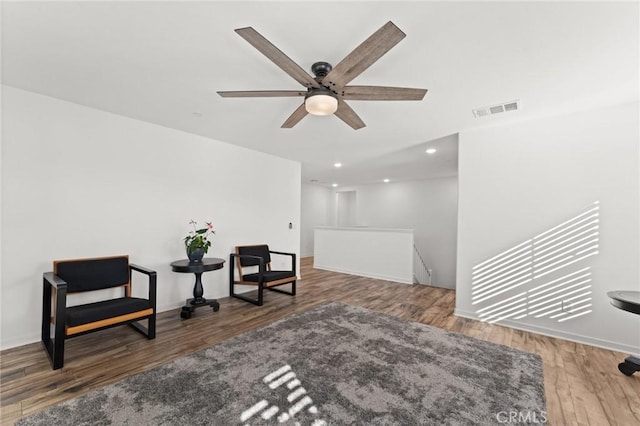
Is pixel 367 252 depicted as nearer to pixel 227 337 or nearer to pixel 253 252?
pixel 253 252

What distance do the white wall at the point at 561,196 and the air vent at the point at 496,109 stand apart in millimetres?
541

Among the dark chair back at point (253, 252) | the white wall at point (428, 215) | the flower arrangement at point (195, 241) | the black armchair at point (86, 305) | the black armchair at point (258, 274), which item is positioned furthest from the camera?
the white wall at point (428, 215)

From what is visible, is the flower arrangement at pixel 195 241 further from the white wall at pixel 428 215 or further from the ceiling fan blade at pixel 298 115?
the white wall at pixel 428 215

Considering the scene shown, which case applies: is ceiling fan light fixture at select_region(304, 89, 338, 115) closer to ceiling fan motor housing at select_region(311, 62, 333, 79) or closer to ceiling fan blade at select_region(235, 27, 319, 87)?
ceiling fan blade at select_region(235, 27, 319, 87)

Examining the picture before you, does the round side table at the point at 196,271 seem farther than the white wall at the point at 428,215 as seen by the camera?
No

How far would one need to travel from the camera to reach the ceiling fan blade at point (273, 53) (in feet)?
4.81

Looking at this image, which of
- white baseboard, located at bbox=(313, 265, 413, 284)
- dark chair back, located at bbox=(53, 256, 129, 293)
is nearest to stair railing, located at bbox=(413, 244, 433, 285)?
white baseboard, located at bbox=(313, 265, 413, 284)

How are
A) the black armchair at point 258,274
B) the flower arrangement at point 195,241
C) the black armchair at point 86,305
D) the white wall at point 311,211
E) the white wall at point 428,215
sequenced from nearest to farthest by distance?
the black armchair at point 86,305, the flower arrangement at point 195,241, the black armchair at point 258,274, the white wall at point 428,215, the white wall at point 311,211

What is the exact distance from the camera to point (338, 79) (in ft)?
6.37

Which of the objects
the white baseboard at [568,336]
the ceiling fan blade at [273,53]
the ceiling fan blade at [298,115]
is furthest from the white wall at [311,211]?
the ceiling fan blade at [273,53]

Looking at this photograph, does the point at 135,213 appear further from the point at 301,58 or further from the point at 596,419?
the point at 596,419

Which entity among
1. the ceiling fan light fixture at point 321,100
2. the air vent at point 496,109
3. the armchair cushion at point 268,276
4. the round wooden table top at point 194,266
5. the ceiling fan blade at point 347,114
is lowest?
the armchair cushion at point 268,276

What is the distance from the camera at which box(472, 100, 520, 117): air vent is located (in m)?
2.91

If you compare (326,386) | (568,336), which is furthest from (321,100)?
(568,336)
